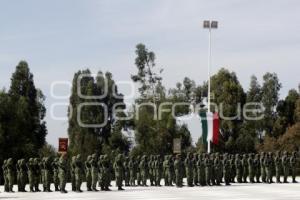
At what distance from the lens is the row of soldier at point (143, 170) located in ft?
76.3

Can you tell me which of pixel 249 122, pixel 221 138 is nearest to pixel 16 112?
pixel 221 138

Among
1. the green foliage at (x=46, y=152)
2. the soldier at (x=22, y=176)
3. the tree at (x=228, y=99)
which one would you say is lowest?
the soldier at (x=22, y=176)

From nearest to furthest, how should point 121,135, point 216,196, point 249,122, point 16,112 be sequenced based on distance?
point 216,196
point 16,112
point 121,135
point 249,122

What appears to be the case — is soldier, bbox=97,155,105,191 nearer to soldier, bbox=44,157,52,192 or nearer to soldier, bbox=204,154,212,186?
soldier, bbox=44,157,52,192

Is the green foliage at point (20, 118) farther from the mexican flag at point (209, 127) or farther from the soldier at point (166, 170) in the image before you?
the soldier at point (166, 170)

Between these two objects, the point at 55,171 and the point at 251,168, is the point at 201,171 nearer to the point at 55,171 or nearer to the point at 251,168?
the point at 251,168

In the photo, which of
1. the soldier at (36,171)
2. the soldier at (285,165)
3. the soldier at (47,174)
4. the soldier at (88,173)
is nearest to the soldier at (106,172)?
the soldier at (88,173)

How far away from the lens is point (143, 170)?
89.0 feet

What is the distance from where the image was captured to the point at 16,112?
37.9m

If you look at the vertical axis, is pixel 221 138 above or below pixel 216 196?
above

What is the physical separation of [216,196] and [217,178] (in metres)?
7.39

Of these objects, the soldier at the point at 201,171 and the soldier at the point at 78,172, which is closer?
the soldier at the point at 78,172

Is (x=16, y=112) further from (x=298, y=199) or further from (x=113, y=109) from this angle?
(x=298, y=199)

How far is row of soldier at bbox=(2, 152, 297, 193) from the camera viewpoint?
76.3 ft
